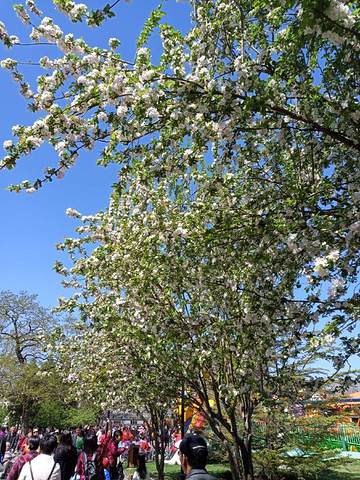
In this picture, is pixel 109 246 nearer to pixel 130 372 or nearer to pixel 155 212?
pixel 155 212

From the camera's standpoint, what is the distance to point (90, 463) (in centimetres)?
718

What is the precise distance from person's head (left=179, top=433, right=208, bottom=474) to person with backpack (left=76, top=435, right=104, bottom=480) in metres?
5.15

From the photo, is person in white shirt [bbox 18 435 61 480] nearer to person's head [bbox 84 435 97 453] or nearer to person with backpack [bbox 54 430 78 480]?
person with backpack [bbox 54 430 78 480]

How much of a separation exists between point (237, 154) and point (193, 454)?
3760mm

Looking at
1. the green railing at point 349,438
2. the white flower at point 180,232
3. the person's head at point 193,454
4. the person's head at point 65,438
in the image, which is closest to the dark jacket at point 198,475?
the person's head at point 193,454

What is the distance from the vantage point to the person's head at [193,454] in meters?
2.84

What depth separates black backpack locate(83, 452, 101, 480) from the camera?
23.2ft

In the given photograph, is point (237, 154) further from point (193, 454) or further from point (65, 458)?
point (65, 458)

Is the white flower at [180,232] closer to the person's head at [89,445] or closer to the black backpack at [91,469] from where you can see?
the person's head at [89,445]

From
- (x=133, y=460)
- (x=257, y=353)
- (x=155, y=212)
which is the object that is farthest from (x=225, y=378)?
(x=133, y=460)

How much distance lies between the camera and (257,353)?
555 cm

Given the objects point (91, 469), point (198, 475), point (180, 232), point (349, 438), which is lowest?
point (91, 469)

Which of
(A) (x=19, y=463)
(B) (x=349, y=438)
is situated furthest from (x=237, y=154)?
(B) (x=349, y=438)

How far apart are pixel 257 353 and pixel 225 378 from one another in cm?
170
